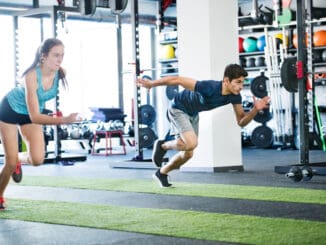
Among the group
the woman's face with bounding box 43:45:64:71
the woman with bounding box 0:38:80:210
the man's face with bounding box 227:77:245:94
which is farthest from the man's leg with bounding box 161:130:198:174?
the woman's face with bounding box 43:45:64:71

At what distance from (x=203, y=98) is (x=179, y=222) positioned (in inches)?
61.3

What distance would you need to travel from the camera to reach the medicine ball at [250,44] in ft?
35.1

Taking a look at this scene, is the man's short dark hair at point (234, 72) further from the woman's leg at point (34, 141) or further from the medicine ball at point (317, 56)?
the medicine ball at point (317, 56)

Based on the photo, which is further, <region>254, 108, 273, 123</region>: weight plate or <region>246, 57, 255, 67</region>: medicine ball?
<region>246, 57, 255, 67</region>: medicine ball

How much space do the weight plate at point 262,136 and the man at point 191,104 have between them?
494cm

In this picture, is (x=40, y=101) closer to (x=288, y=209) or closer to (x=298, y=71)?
(x=288, y=209)

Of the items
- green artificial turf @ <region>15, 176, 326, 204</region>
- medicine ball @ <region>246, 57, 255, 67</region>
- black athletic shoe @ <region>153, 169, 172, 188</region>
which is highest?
medicine ball @ <region>246, 57, 255, 67</region>

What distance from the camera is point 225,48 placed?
6949 mm

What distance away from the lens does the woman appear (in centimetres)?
376

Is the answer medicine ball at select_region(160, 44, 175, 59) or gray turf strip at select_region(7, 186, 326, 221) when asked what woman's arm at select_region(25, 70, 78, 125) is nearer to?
gray turf strip at select_region(7, 186, 326, 221)

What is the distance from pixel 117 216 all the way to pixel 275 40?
23.4 ft

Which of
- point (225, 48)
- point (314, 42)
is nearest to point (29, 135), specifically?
point (225, 48)

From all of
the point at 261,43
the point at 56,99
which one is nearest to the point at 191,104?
the point at 56,99

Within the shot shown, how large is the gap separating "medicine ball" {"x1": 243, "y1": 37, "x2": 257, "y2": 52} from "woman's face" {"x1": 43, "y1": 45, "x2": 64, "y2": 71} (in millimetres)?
7301
